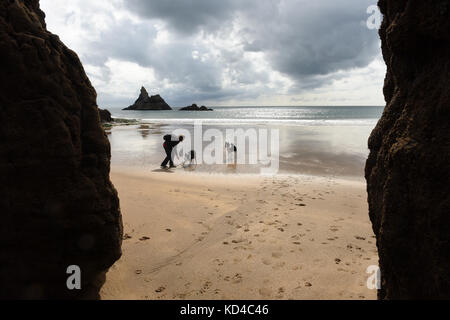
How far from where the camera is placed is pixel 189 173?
11.4 metres

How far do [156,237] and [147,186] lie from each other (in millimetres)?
3940

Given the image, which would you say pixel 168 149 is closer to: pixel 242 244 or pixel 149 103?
pixel 242 244

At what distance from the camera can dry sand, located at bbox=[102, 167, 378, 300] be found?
364cm

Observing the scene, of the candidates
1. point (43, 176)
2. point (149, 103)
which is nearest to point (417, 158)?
point (43, 176)

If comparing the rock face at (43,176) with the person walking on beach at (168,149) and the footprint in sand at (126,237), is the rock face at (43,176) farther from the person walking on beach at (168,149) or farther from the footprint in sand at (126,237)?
the person walking on beach at (168,149)

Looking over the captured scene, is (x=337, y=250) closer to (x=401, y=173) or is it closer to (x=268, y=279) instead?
(x=268, y=279)

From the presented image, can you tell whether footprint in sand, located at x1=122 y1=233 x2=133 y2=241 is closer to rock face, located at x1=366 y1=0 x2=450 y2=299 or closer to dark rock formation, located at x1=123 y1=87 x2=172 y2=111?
rock face, located at x1=366 y1=0 x2=450 y2=299

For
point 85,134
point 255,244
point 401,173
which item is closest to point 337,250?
point 255,244

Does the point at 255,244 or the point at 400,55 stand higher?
the point at 400,55

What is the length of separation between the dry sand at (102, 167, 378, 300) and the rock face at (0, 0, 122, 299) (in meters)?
0.85

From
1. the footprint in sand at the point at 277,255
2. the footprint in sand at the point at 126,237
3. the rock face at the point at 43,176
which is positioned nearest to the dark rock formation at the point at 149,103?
the footprint in sand at the point at 126,237

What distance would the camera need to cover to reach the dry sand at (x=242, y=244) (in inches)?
143

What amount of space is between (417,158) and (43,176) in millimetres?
3534

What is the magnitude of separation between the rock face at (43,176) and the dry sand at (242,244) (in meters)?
0.85
